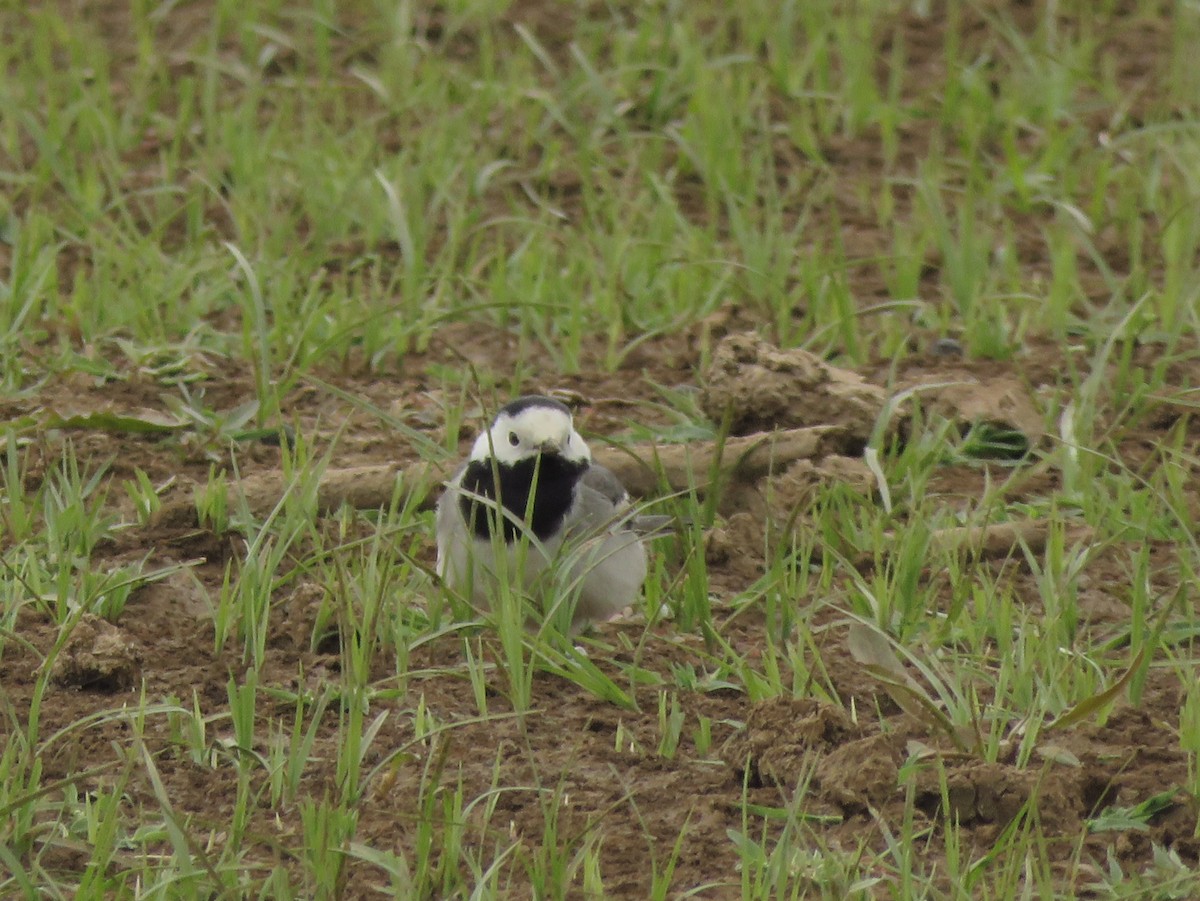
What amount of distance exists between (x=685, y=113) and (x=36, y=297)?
295cm

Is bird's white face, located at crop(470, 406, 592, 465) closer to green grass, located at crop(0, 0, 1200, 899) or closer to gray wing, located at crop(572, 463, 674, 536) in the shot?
gray wing, located at crop(572, 463, 674, 536)

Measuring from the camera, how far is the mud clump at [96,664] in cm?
438

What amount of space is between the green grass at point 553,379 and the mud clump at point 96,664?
0.20 ft

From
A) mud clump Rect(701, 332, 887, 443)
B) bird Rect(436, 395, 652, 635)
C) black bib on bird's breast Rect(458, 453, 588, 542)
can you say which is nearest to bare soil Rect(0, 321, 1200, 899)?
→ bird Rect(436, 395, 652, 635)

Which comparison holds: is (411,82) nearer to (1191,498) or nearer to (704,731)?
(1191,498)

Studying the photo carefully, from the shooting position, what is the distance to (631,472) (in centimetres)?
560

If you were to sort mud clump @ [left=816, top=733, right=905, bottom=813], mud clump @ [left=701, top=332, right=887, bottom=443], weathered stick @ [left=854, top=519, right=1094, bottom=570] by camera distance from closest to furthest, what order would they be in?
1. mud clump @ [left=816, top=733, right=905, bottom=813]
2. weathered stick @ [left=854, top=519, right=1094, bottom=570]
3. mud clump @ [left=701, top=332, right=887, bottom=443]

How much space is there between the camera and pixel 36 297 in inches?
251

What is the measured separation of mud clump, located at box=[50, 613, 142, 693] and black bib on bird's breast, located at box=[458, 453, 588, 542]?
905 mm

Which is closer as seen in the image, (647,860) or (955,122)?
(647,860)

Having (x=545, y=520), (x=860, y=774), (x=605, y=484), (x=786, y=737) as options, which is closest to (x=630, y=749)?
(x=786, y=737)

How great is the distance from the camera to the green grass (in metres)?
3.80

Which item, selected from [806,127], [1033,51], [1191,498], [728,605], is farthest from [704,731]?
[1033,51]

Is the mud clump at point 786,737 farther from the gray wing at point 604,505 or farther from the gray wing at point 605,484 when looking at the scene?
the gray wing at point 605,484
